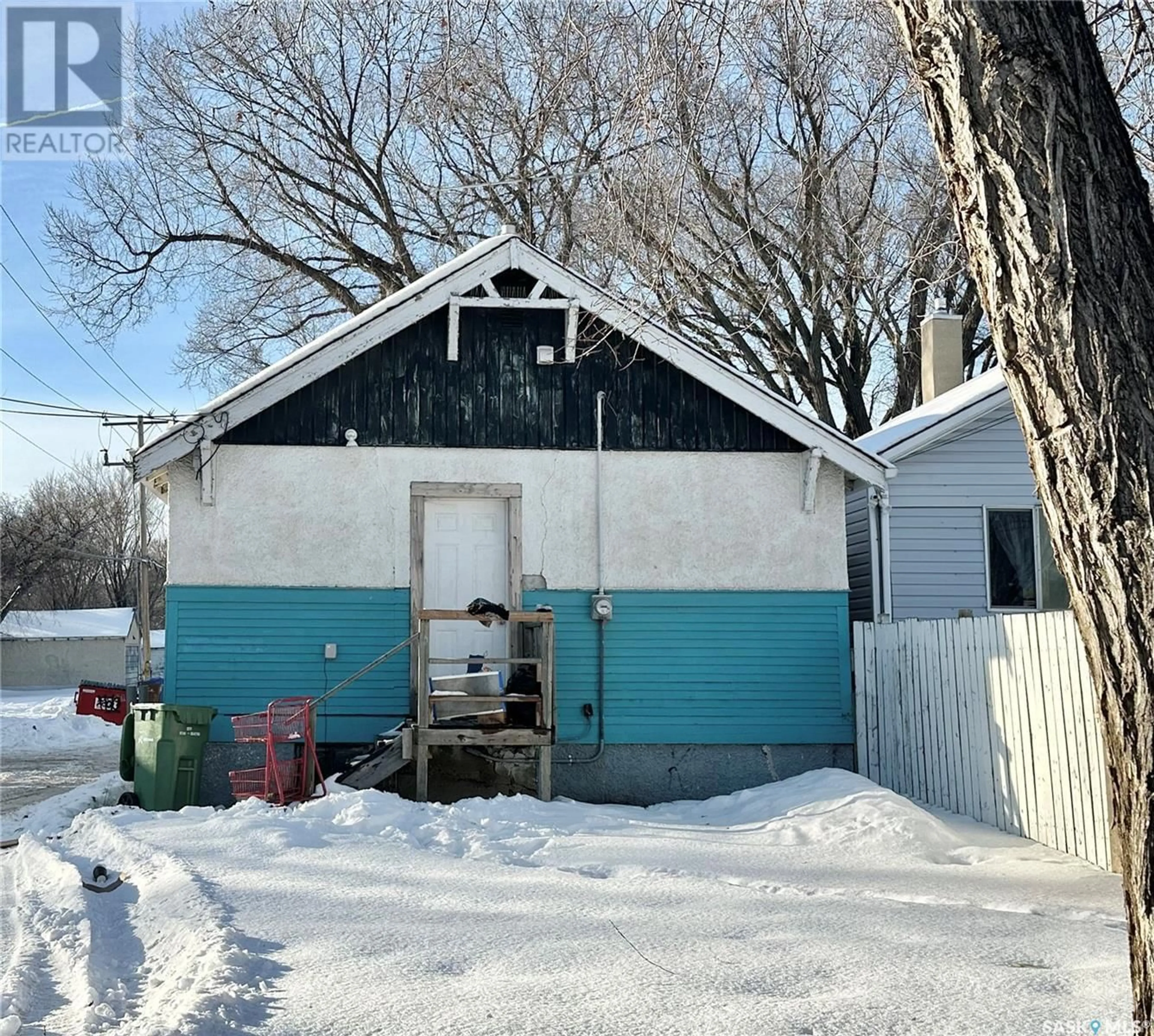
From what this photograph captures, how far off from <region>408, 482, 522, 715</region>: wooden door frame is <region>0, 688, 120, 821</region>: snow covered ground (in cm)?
447

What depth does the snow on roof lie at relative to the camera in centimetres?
5212

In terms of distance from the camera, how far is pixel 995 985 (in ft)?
18.3

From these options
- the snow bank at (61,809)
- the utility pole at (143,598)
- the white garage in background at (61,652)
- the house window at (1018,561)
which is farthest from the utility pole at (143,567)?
the white garage in background at (61,652)

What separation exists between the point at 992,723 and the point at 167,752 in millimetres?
7679

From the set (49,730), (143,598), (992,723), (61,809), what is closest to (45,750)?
(49,730)

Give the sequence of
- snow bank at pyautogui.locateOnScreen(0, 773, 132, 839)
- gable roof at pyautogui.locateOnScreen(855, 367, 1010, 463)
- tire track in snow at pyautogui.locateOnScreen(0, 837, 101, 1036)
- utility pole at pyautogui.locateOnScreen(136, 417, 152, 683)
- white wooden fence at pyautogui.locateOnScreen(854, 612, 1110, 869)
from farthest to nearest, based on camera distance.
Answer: utility pole at pyautogui.locateOnScreen(136, 417, 152, 683) → gable roof at pyautogui.locateOnScreen(855, 367, 1010, 463) → snow bank at pyautogui.locateOnScreen(0, 773, 132, 839) → white wooden fence at pyautogui.locateOnScreen(854, 612, 1110, 869) → tire track in snow at pyautogui.locateOnScreen(0, 837, 101, 1036)

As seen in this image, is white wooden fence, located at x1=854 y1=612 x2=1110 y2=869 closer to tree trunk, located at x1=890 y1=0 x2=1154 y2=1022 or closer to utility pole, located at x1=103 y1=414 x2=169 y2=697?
tree trunk, located at x1=890 y1=0 x2=1154 y2=1022

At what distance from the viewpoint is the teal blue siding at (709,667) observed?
13523 millimetres

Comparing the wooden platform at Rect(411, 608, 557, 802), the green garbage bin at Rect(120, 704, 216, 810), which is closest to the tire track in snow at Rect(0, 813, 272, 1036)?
the green garbage bin at Rect(120, 704, 216, 810)

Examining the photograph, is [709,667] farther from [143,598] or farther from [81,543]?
[81,543]

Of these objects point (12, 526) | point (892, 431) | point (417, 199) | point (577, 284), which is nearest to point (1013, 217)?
point (577, 284)

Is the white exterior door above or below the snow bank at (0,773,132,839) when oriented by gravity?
above

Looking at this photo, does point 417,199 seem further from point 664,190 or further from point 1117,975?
point 1117,975

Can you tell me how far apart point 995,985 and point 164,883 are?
5.09 m
